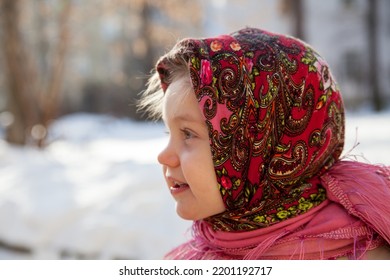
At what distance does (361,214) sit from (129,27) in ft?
73.7

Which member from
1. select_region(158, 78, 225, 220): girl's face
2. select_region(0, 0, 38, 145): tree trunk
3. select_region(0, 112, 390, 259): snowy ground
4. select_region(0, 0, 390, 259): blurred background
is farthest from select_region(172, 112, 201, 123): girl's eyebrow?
select_region(0, 0, 38, 145): tree trunk

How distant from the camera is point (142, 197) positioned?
321 cm

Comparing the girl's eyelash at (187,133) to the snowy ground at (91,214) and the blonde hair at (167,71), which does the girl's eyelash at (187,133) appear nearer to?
the blonde hair at (167,71)

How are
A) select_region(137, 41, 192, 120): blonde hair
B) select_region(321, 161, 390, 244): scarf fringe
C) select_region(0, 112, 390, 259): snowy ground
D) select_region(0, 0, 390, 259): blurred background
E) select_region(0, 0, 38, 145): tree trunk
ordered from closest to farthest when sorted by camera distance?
select_region(321, 161, 390, 244): scarf fringe, select_region(137, 41, 192, 120): blonde hair, select_region(0, 112, 390, 259): snowy ground, select_region(0, 0, 390, 259): blurred background, select_region(0, 0, 38, 145): tree trunk

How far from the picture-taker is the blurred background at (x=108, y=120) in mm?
2967

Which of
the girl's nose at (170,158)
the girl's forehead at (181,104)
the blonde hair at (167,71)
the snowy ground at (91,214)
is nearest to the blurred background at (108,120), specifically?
the snowy ground at (91,214)

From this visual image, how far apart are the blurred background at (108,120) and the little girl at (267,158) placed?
181 mm

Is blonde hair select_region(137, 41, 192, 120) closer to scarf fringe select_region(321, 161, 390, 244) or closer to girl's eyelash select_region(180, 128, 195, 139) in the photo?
girl's eyelash select_region(180, 128, 195, 139)

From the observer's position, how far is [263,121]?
50.4 inches

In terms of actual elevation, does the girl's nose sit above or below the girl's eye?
below

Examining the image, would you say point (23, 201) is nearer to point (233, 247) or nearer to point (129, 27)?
point (233, 247)

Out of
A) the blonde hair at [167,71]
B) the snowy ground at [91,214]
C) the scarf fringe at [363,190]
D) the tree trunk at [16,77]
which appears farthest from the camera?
the tree trunk at [16,77]

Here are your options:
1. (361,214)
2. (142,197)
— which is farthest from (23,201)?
(361,214)

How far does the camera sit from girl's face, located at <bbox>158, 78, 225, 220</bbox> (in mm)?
1308
